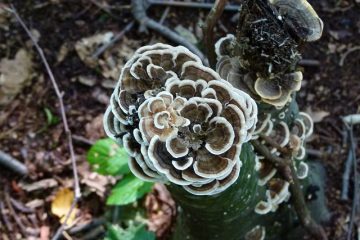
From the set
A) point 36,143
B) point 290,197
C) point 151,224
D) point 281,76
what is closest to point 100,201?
point 151,224

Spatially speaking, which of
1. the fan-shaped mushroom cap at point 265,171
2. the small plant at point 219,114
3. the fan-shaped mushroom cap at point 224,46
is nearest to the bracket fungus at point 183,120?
the small plant at point 219,114

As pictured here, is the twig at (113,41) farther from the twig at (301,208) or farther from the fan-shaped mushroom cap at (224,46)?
the twig at (301,208)

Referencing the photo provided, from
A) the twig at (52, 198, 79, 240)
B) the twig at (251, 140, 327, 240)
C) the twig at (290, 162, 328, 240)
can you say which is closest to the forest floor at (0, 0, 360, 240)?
the twig at (52, 198, 79, 240)

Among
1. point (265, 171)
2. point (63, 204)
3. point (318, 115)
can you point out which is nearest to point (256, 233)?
point (265, 171)

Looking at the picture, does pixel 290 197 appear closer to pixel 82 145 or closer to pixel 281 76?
pixel 281 76

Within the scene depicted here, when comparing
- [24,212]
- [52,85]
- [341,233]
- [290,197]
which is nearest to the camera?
[290,197]

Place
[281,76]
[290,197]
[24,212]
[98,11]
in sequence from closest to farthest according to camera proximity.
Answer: [281,76], [290,197], [24,212], [98,11]
